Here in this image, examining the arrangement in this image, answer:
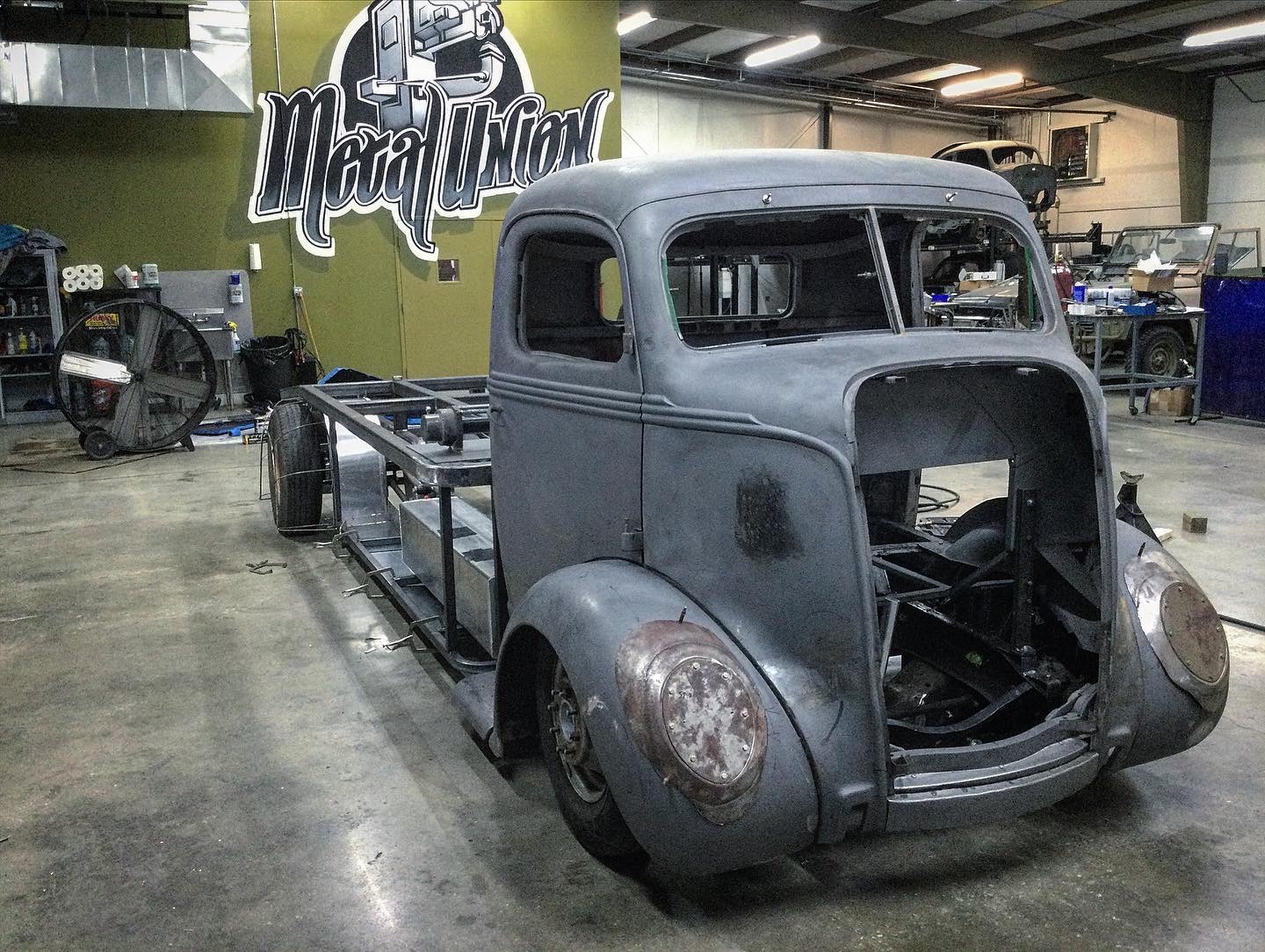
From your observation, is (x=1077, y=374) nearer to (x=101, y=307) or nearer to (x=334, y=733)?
(x=334, y=733)

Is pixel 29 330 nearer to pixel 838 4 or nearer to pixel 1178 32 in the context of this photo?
pixel 838 4

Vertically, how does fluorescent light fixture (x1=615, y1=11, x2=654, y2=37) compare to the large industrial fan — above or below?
above

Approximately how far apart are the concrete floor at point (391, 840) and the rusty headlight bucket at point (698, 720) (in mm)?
402

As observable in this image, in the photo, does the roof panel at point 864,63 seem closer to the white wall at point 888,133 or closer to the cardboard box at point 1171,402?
the white wall at point 888,133

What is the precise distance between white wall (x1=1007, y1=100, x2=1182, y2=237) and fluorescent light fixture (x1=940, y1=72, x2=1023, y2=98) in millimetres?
2860

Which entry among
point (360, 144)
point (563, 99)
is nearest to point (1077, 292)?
point (563, 99)

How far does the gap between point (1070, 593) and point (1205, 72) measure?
805 inches

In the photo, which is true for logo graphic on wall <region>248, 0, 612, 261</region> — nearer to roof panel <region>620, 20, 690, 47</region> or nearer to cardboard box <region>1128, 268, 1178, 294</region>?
roof panel <region>620, 20, 690, 47</region>

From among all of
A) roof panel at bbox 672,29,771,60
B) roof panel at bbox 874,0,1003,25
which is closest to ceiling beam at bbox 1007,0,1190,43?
roof panel at bbox 874,0,1003,25

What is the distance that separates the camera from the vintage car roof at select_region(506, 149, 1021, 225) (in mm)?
2838

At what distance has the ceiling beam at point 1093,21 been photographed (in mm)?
14695

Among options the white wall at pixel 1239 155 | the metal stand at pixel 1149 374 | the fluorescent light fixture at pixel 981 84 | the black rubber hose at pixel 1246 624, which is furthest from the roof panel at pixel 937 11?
the black rubber hose at pixel 1246 624

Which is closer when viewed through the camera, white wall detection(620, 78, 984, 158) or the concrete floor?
the concrete floor

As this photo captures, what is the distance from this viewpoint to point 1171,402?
10.7 meters
